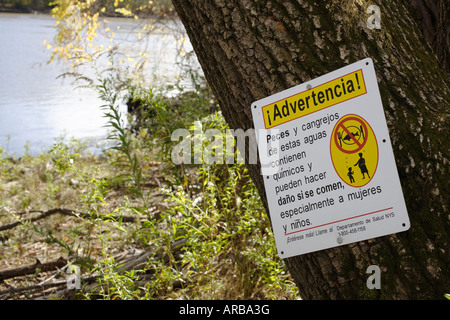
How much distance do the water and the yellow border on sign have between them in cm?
326

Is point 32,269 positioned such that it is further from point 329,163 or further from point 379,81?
point 379,81

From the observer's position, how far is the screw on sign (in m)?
1.30

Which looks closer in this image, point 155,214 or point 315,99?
point 315,99

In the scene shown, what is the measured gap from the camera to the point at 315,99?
4.44 feet

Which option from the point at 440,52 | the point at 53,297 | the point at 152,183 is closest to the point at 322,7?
the point at 440,52

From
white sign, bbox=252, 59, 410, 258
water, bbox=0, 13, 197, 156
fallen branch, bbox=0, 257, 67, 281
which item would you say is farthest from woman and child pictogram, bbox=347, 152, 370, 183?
water, bbox=0, 13, 197, 156

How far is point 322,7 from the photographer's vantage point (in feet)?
4.41

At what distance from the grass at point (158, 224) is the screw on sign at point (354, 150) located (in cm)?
108

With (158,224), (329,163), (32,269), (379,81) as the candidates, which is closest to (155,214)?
(158,224)

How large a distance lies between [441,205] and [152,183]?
3.41 m

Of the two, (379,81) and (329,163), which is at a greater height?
(379,81)

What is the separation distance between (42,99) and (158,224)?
630 centimetres

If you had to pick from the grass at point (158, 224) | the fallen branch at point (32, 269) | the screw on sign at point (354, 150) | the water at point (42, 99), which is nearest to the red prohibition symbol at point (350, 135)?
the screw on sign at point (354, 150)

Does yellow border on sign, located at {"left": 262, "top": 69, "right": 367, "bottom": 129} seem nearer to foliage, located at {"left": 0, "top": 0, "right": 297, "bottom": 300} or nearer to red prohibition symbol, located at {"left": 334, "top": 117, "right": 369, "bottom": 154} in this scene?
red prohibition symbol, located at {"left": 334, "top": 117, "right": 369, "bottom": 154}
